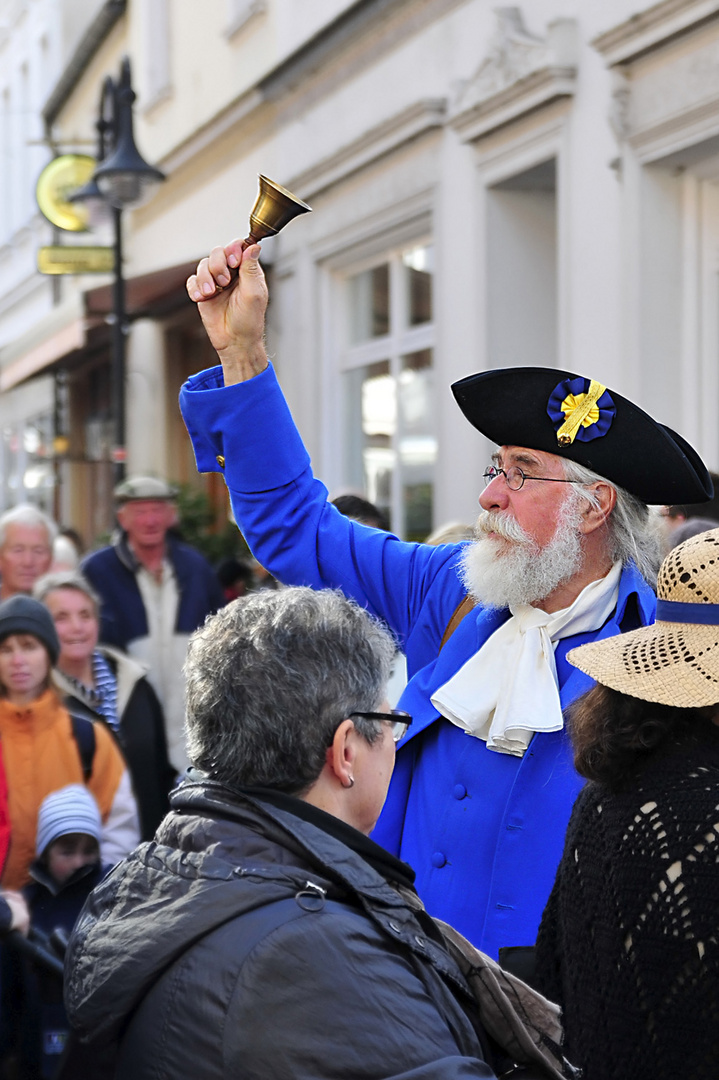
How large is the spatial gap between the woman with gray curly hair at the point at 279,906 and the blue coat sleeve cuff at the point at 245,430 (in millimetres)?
971

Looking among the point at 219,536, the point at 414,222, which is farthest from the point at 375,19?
the point at 219,536

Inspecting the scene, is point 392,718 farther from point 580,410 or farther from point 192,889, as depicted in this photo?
point 580,410

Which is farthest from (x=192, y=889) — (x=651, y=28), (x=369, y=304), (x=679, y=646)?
(x=369, y=304)

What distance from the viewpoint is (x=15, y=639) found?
15.3 ft

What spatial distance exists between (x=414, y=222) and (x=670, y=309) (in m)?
2.74

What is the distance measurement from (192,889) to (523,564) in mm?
1275

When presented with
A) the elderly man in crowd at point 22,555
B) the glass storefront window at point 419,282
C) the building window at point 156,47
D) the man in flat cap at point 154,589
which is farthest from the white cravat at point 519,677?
the building window at point 156,47

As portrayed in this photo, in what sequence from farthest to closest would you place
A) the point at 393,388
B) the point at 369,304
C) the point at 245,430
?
1. the point at 369,304
2. the point at 393,388
3. the point at 245,430

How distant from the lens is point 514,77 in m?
7.15

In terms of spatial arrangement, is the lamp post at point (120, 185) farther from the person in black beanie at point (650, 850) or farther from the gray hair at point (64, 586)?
the person in black beanie at point (650, 850)

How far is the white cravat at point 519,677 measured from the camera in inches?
106

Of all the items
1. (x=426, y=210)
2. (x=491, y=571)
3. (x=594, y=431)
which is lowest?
(x=491, y=571)

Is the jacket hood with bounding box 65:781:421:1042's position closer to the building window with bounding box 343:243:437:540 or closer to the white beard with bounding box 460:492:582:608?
the white beard with bounding box 460:492:582:608

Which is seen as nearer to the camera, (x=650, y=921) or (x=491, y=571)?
(x=650, y=921)
